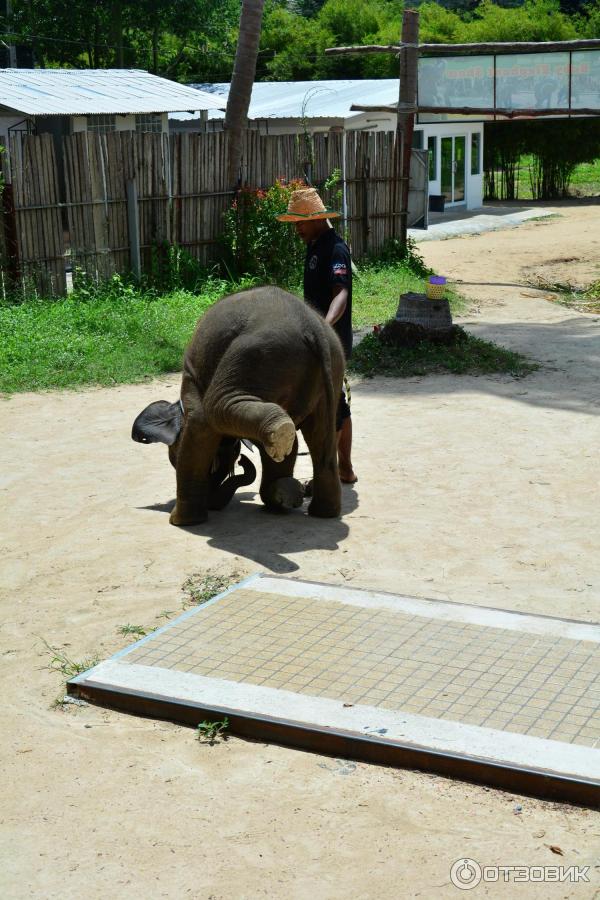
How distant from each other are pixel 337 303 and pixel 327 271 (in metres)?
0.24

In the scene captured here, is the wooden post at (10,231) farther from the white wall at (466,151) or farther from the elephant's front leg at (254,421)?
the white wall at (466,151)

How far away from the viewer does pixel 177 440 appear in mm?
6547

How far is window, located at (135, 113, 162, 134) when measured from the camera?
2314 centimetres

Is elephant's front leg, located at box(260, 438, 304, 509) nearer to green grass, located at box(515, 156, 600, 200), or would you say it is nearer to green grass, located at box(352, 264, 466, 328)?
green grass, located at box(352, 264, 466, 328)

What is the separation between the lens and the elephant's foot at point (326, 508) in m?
6.47

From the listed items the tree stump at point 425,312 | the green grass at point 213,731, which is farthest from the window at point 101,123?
the green grass at point 213,731

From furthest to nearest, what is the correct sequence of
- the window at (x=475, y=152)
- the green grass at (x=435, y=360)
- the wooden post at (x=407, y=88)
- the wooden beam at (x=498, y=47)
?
the window at (x=475, y=152)
the wooden post at (x=407, y=88)
the wooden beam at (x=498, y=47)
the green grass at (x=435, y=360)

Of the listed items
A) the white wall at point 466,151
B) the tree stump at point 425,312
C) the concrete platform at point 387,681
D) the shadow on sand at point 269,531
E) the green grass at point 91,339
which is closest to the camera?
the concrete platform at point 387,681

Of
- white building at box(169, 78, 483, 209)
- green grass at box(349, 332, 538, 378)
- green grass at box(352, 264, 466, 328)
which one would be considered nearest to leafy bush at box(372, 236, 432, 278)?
green grass at box(352, 264, 466, 328)

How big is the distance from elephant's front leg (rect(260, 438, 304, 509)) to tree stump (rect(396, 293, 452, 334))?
182 inches

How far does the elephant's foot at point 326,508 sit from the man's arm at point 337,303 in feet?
3.73

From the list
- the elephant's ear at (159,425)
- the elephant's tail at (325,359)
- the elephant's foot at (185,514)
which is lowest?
the elephant's foot at (185,514)

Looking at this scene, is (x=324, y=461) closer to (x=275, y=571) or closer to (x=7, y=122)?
(x=275, y=571)

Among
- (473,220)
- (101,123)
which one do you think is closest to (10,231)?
(101,123)
